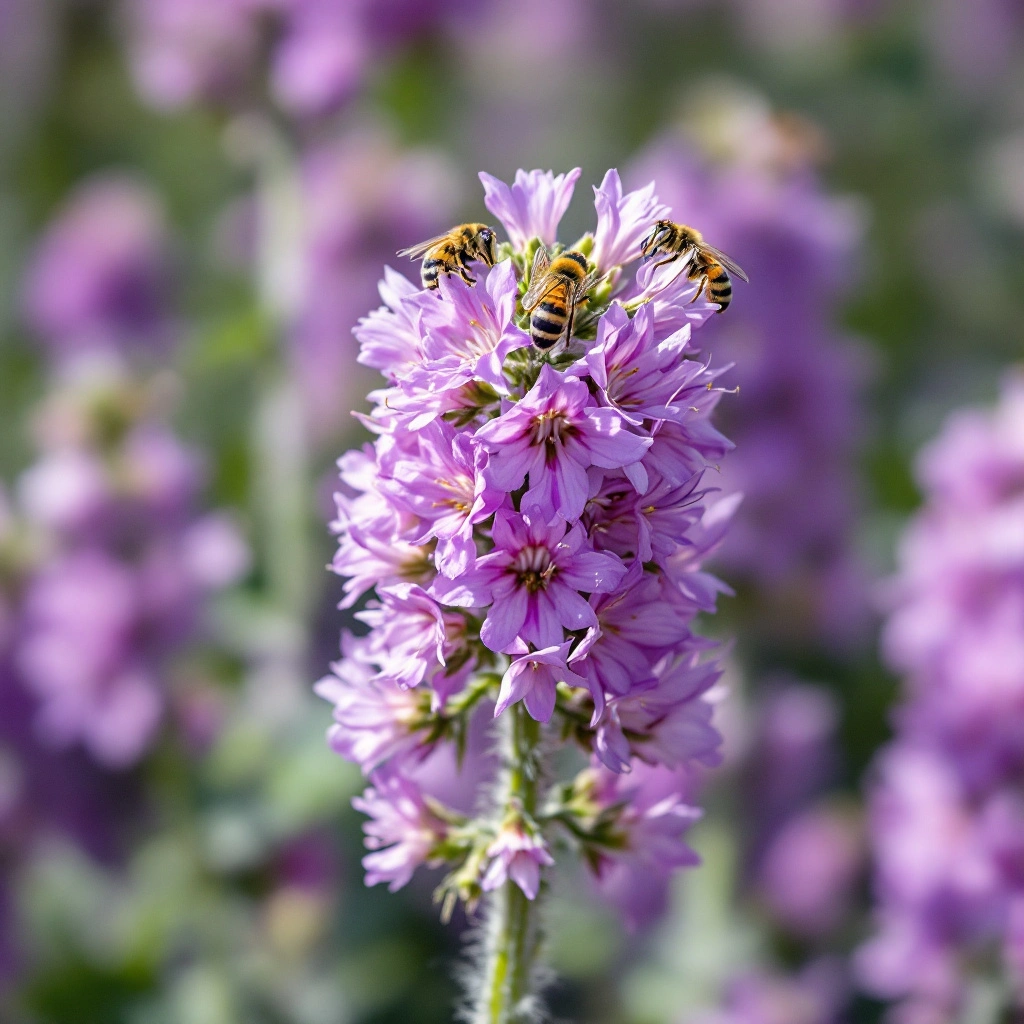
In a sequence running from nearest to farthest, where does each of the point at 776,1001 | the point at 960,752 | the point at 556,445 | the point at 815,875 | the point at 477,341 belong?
the point at 556,445 < the point at 477,341 < the point at 960,752 < the point at 776,1001 < the point at 815,875

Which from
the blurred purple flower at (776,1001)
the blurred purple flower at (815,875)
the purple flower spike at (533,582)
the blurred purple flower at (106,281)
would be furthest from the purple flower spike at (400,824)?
the blurred purple flower at (106,281)

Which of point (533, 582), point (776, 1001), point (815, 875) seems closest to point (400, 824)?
point (533, 582)

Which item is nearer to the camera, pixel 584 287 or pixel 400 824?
pixel 584 287

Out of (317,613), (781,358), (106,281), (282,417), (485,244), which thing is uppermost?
(106,281)

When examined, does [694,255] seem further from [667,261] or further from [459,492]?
[459,492]

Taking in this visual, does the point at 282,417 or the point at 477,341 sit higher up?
the point at 282,417

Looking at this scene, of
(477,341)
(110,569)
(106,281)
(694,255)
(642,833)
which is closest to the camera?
(477,341)

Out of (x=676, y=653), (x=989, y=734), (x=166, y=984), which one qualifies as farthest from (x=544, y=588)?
(x=166, y=984)
